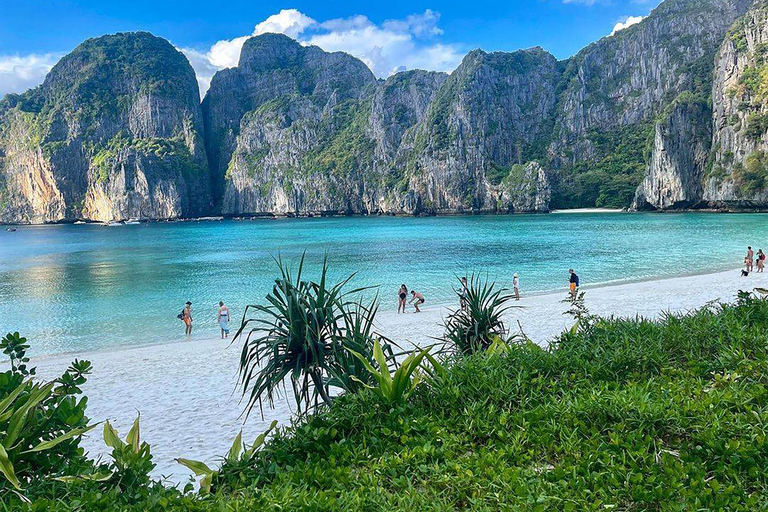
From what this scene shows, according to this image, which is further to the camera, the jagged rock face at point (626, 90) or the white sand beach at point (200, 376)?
the jagged rock face at point (626, 90)

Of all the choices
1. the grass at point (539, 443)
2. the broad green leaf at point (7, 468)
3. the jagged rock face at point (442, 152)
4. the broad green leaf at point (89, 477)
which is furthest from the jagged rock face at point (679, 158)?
the broad green leaf at point (7, 468)

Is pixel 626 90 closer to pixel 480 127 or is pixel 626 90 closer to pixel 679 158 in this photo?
pixel 480 127

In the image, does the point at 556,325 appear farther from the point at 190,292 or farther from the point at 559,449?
the point at 190,292

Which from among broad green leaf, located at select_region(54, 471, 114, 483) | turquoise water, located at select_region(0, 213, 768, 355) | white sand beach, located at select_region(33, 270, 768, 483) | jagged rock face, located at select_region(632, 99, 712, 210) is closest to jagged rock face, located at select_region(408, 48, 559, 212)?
jagged rock face, located at select_region(632, 99, 712, 210)

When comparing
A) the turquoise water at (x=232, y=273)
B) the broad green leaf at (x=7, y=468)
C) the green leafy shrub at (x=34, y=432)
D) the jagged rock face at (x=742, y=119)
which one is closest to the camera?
the broad green leaf at (x=7, y=468)

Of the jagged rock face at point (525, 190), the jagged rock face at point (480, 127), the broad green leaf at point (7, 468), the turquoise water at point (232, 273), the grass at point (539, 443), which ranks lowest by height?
the turquoise water at point (232, 273)

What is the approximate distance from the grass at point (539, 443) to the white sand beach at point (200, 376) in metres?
3.29

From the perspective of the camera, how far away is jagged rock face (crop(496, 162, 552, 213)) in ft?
474

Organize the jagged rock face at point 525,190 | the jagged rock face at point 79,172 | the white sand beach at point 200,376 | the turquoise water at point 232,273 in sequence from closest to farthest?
the white sand beach at point 200,376 → the turquoise water at point 232,273 → the jagged rock face at point 525,190 → the jagged rock face at point 79,172

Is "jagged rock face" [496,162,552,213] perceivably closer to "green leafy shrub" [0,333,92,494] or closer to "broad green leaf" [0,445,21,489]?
"green leafy shrub" [0,333,92,494]

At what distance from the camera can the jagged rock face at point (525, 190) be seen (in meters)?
144

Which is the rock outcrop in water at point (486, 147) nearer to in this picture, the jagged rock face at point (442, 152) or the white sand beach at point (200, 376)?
the jagged rock face at point (442, 152)

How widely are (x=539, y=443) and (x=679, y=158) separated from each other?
5244 inches

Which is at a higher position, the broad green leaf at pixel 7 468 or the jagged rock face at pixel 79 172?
the jagged rock face at pixel 79 172
